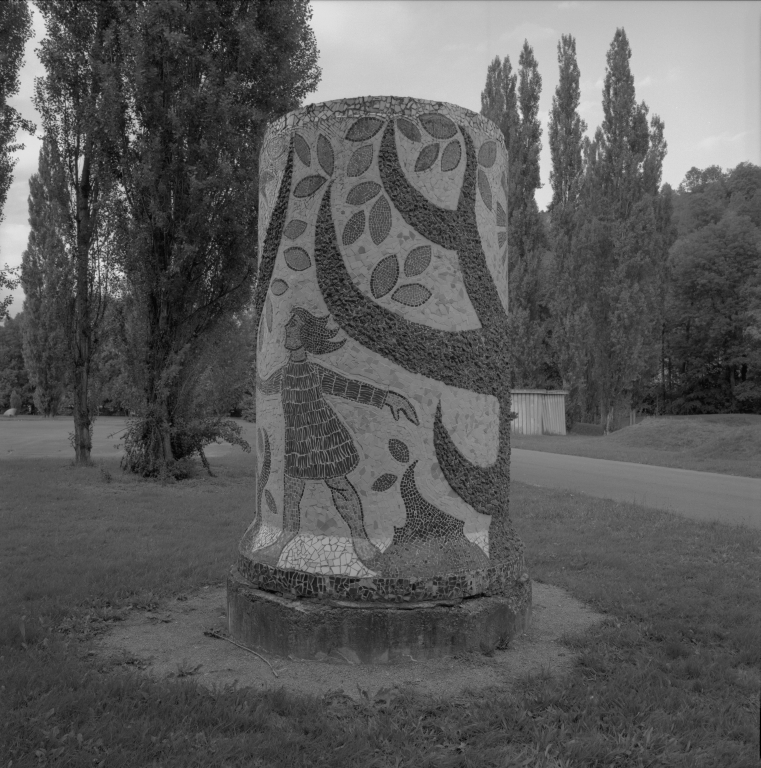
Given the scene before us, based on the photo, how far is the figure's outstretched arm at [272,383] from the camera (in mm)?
4473

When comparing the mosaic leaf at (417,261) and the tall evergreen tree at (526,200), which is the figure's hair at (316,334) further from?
the tall evergreen tree at (526,200)

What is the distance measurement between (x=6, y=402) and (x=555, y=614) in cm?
5288

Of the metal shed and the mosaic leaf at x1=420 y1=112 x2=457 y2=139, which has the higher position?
the mosaic leaf at x1=420 y1=112 x2=457 y2=139

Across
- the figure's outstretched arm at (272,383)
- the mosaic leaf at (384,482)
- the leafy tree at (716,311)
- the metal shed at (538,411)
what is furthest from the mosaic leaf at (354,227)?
the leafy tree at (716,311)

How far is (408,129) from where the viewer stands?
4.27 metres

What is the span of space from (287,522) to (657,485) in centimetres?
958

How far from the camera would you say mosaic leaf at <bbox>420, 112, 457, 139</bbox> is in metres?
4.29

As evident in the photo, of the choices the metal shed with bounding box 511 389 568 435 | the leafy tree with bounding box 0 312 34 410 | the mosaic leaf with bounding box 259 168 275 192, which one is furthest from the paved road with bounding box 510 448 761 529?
the leafy tree with bounding box 0 312 34 410

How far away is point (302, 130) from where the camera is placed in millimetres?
4367

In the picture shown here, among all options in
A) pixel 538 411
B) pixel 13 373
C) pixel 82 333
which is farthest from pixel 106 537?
pixel 13 373

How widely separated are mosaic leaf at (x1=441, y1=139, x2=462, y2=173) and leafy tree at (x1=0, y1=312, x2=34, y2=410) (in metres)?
49.2

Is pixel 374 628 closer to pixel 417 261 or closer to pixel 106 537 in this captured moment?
pixel 417 261

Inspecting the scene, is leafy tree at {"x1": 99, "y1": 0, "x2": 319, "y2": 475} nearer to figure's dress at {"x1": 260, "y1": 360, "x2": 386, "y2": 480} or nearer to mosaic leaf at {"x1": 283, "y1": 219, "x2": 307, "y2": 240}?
mosaic leaf at {"x1": 283, "y1": 219, "x2": 307, "y2": 240}

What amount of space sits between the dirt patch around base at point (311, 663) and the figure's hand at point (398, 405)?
4.17ft
